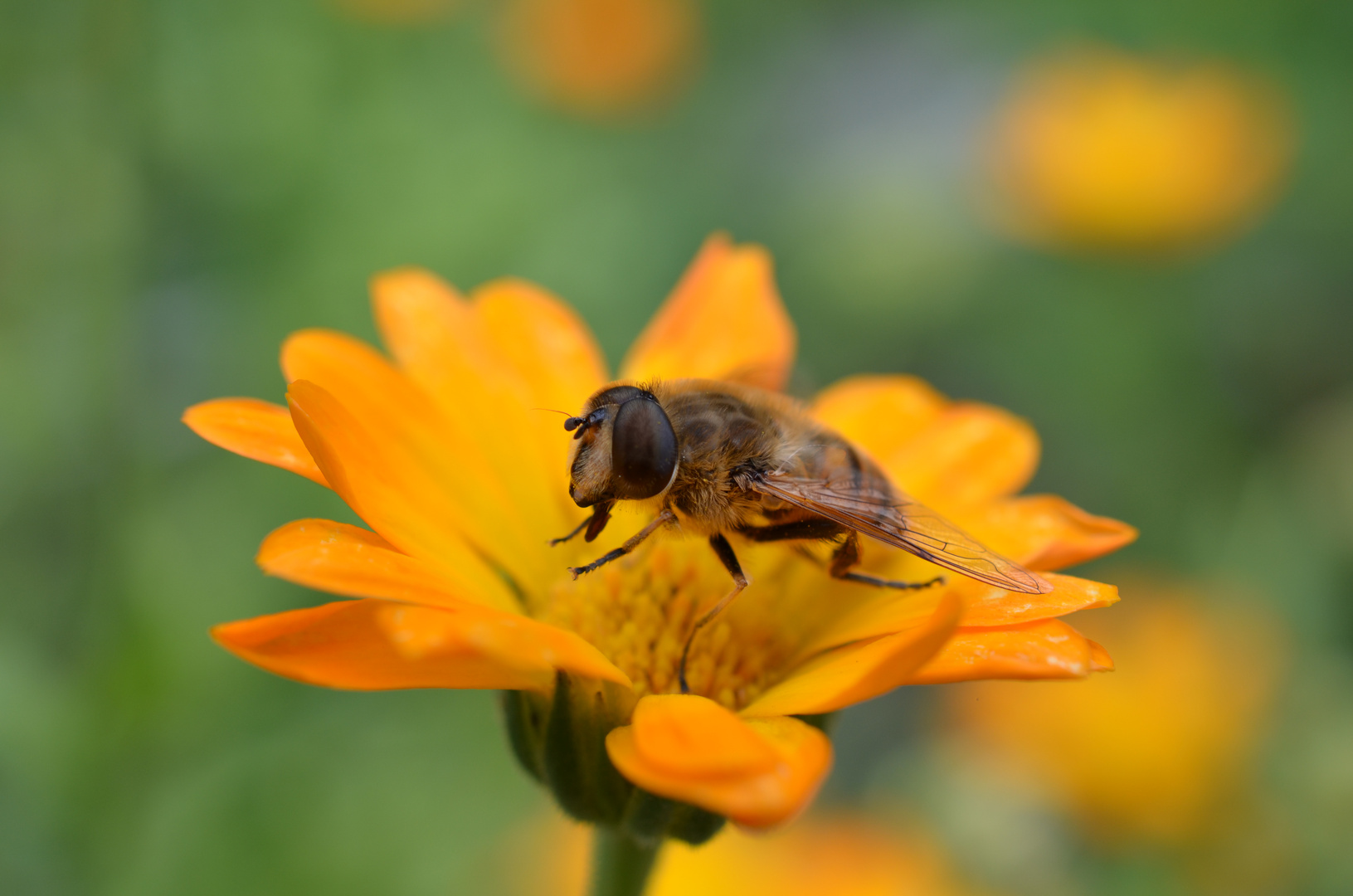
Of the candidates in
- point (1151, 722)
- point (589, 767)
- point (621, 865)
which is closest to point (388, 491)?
point (589, 767)

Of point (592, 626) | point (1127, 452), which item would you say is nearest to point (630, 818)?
point (592, 626)

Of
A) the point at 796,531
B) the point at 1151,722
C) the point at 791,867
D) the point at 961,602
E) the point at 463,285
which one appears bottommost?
the point at 791,867

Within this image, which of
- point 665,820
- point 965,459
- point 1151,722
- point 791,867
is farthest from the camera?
point 1151,722

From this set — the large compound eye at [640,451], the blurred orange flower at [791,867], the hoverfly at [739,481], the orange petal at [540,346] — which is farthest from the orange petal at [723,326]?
the blurred orange flower at [791,867]

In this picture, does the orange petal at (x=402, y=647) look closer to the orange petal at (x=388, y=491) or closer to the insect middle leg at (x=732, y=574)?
the orange petal at (x=388, y=491)

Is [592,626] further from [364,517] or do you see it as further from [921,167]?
[921,167]

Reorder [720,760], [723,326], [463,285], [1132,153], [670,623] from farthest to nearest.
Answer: [1132,153] < [463,285] < [723,326] < [670,623] < [720,760]

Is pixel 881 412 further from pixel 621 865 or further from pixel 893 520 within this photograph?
pixel 621 865
